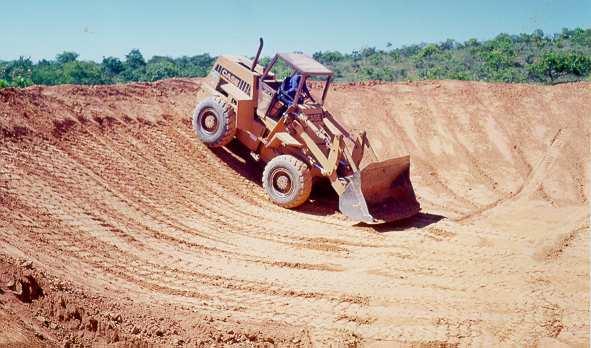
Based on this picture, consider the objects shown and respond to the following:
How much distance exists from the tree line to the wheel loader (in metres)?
11.7

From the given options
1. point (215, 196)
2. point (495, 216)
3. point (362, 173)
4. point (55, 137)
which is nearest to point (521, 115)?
point (495, 216)

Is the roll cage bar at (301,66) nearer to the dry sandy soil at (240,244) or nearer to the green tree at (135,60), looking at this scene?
the dry sandy soil at (240,244)

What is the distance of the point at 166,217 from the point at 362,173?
3165 millimetres

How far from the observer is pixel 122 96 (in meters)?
12.7

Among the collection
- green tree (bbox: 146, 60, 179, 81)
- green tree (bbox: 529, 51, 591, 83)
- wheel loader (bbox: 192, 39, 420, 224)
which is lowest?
wheel loader (bbox: 192, 39, 420, 224)

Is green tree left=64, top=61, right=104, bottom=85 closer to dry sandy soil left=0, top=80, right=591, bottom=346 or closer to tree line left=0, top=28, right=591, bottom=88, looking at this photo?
tree line left=0, top=28, right=591, bottom=88

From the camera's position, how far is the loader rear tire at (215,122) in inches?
433

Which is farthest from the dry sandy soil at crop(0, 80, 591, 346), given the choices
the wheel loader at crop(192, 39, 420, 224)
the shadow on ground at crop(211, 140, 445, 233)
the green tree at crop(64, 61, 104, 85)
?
the green tree at crop(64, 61, 104, 85)

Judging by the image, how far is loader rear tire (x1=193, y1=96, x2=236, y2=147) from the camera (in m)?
11.0

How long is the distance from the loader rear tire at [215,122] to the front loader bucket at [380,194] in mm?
2691

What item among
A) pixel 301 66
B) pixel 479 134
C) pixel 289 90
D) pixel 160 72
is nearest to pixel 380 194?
pixel 289 90

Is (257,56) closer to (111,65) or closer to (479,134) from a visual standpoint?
(479,134)

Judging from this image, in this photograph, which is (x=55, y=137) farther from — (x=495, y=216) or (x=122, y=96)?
(x=495, y=216)

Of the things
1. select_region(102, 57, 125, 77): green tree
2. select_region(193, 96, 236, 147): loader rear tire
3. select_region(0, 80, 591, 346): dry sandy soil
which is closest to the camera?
select_region(0, 80, 591, 346): dry sandy soil
